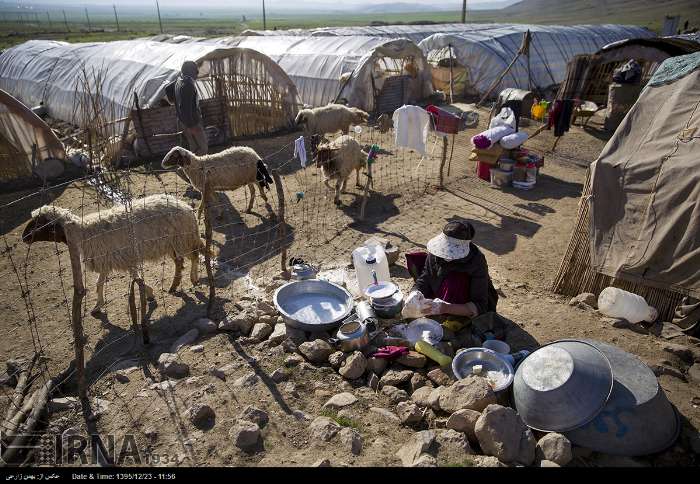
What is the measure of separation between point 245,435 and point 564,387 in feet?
8.32

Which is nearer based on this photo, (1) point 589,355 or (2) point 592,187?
(1) point 589,355

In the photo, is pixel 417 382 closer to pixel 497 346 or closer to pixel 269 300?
pixel 497 346

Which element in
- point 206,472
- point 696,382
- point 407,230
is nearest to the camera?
point 206,472

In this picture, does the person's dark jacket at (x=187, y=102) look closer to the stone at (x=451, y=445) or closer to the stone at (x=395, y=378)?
the stone at (x=395, y=378)

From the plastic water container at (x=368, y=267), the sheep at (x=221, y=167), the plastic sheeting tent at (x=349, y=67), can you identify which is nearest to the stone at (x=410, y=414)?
the plastic water container at (x=368, y=267)

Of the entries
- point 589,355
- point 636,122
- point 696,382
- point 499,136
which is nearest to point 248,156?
point 499,136

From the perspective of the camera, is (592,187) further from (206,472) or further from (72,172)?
(72,172)

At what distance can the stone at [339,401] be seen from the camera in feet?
13.0

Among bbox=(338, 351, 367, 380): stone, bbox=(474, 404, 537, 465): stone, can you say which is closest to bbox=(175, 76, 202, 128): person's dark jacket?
bbox=(338, 351, 367, 380): stone

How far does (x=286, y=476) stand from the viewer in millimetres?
2252

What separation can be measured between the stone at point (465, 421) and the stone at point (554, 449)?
0.48 metres

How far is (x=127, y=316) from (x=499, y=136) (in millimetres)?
8598

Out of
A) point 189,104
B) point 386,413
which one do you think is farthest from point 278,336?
point 189,104

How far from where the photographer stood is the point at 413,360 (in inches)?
175
